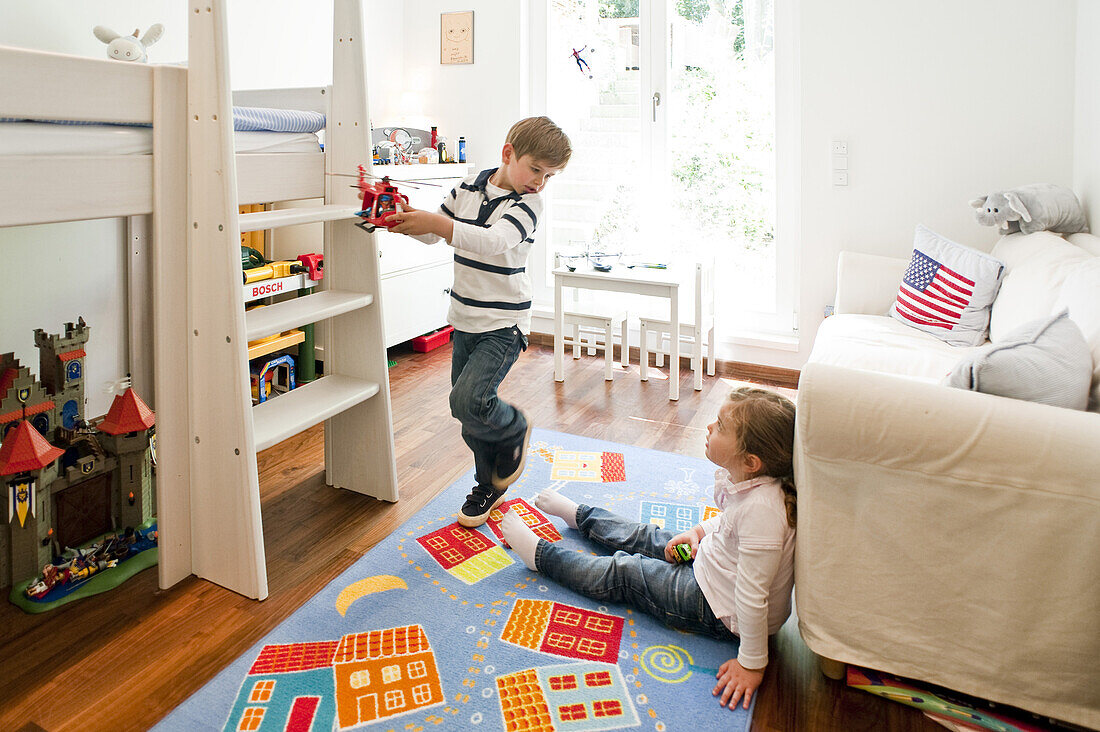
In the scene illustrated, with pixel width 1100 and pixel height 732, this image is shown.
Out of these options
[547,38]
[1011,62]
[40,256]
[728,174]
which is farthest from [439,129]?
[1011,62]

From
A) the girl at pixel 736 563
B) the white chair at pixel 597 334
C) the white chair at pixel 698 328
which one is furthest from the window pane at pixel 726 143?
the girl at pixel 736 563

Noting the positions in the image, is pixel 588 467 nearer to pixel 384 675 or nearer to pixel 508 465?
pixel 508 465

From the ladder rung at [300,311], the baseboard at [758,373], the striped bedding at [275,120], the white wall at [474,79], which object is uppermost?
the white wall at [474,79]

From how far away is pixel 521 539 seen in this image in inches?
74.5

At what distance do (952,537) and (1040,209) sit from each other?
5.83 ft

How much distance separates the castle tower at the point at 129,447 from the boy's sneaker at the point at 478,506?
857 mm

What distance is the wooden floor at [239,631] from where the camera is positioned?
1450 millimetres

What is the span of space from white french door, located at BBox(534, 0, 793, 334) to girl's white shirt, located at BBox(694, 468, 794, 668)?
224 centimetres

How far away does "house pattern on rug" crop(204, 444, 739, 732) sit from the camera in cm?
143

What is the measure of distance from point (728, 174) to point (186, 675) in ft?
9.98

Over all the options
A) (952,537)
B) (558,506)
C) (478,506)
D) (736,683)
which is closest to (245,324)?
(478,506)

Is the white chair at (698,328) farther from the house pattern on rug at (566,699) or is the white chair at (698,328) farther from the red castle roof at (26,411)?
the red castle roof at (26,411)

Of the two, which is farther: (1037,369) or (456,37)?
(456,37)

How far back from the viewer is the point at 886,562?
55.5 inches
